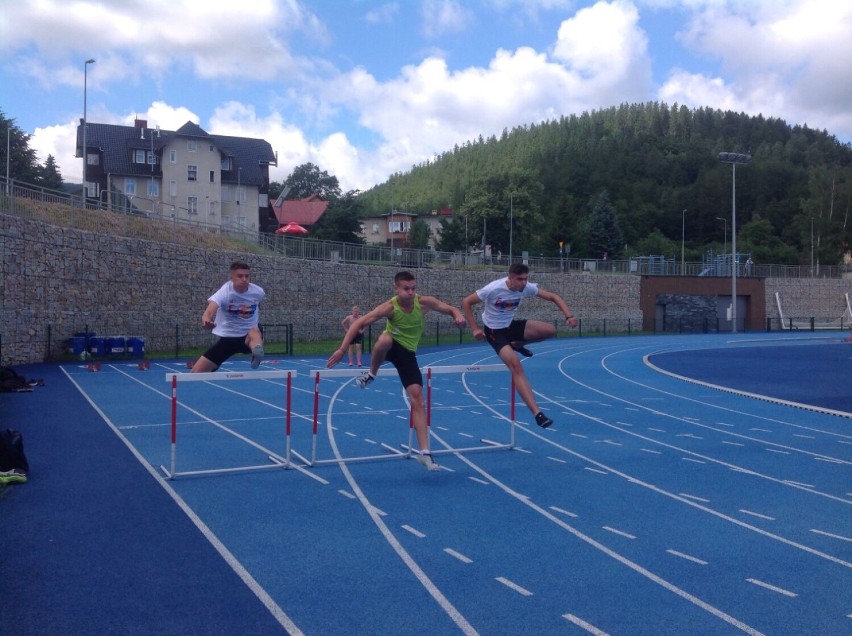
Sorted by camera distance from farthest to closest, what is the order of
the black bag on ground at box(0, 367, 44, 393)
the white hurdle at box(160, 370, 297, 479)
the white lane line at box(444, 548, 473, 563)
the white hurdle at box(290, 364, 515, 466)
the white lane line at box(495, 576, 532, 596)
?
Result: the black bag on ground at box(0, 367, 44, 393) < the white hurdle at box(290, 364, 515, 466) < the white hurdle at box(160, 370, 297, 479) < the white lane line at box(444, 548, 473, 563) < the white lane line at box(495, 576, 532, 596)

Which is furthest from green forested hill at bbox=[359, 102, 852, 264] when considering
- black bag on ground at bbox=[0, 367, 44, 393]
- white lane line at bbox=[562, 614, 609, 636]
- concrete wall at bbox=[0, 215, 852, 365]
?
white lane line at bbox=[562, 614, 609, 636]

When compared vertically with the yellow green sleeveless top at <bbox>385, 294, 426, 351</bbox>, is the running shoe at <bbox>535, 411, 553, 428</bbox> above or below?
below

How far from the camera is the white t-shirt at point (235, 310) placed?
406 inches

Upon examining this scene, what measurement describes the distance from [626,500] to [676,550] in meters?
1.79

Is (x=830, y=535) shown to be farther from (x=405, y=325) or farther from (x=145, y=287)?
(x=145, y=287)

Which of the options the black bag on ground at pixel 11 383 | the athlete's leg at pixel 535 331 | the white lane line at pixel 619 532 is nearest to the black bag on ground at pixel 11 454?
the athlete's leg at pixel 535 331

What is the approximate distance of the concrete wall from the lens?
2451 centimetres

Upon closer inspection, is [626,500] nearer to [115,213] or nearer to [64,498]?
[64,498]

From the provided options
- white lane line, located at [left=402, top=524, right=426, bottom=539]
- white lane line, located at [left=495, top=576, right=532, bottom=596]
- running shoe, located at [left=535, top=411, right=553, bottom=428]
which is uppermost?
running shoe, located at [left=535, top=411, right=553, bottom=428]

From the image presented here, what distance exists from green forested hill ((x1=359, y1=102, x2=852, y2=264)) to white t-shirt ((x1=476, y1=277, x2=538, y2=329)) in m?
63.3

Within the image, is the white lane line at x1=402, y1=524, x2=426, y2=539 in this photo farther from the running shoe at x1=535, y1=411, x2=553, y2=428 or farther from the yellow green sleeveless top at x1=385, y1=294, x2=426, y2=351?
the running shoe at x1=535, y1=411, x2=553, y2=428

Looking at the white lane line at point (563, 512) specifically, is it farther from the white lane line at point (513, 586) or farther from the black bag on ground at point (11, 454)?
the black bag on ground at point (11, 454)

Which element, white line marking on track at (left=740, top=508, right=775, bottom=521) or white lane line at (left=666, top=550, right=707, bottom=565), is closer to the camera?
white lane line at (left=666, top=550, right=707, bottom=565)

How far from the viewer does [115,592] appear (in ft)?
18.6
